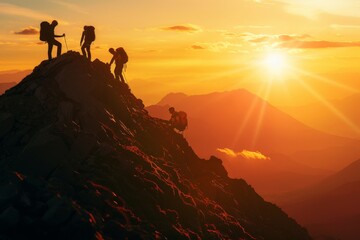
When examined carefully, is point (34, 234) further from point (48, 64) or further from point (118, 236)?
point (48, 64)

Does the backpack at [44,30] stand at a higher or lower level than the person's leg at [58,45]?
higher

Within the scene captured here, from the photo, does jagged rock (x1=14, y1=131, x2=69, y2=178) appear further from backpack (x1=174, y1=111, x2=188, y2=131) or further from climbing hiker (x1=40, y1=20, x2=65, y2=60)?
backpack (x1=174, y1=111, x2=188, y2=131)

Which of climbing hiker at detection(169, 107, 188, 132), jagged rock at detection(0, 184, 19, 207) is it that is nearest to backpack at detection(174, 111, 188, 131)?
climbing hiker at detection(169, 107, 188, 132)

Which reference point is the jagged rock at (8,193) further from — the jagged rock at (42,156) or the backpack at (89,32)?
the backpack at (89,32)

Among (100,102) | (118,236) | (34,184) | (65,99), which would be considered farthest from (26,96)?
(118,236)

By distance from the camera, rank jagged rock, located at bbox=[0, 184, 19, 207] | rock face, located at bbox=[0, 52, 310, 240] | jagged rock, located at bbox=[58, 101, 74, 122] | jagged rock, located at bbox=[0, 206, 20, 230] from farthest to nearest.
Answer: jagged rock, located at bbox=[58, 101, 74, 122] → rock face, located at bbox=[0, 52, 310, 240] → jagged rock, located at bbox=[0, 184, 19, 207] → jagged rock, located at bbox=[0, 206, 20, 230]

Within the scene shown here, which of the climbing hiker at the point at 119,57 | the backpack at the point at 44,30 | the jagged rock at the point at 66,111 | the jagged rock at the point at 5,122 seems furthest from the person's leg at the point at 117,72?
the jagged rock at the point at 5,122

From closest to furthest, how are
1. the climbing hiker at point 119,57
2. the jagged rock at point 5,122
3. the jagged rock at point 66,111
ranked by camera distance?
1. the jagged rock at point 5,122
2. the jagged rock at point 66,111
3. the climbing hiker at point 119,57

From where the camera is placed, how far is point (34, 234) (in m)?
16.6

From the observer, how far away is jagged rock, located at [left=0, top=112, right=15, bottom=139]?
25.5 metres

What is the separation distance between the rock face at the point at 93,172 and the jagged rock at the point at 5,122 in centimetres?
6

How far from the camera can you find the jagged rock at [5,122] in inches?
1006

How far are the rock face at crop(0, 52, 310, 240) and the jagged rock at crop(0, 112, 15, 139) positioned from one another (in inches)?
2.2

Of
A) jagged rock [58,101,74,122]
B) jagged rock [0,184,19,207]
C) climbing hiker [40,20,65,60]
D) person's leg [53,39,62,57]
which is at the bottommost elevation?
jagged rock [0,184,19,207]
